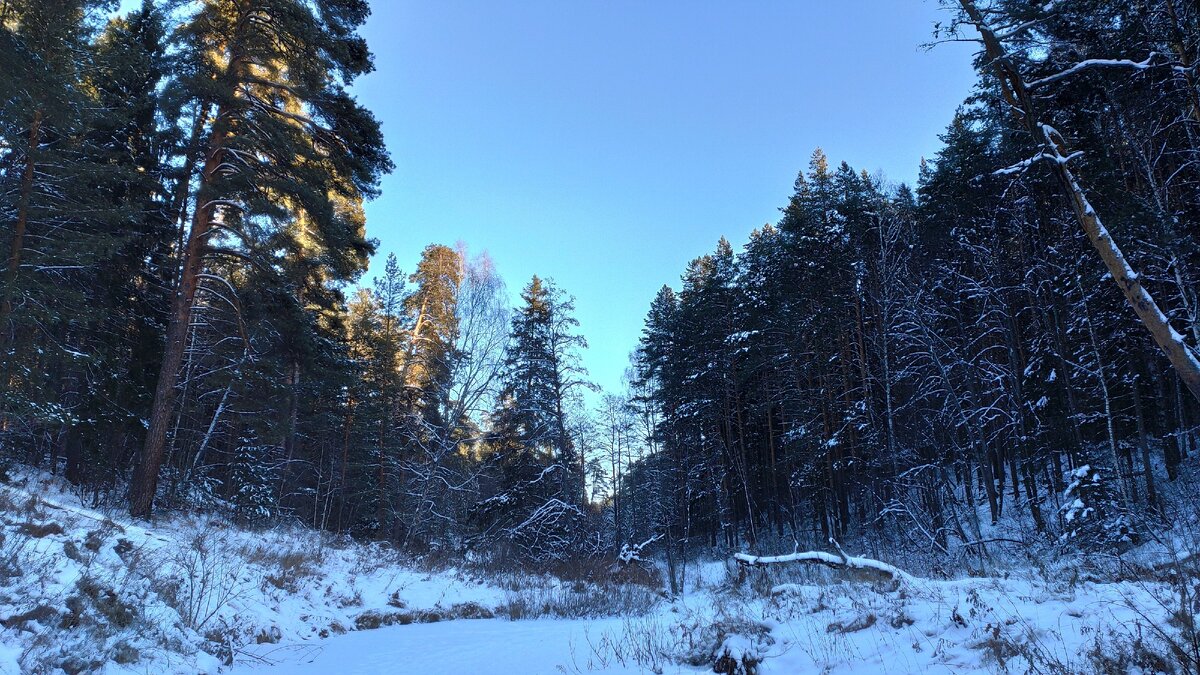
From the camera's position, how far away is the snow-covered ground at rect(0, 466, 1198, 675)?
445cm

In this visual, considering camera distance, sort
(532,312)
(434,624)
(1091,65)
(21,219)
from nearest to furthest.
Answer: (1091,65), (21,219), (434,624), (532,312)

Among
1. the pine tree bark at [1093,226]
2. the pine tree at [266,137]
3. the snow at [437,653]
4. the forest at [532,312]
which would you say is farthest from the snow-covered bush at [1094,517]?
the pine tree at [266,137]

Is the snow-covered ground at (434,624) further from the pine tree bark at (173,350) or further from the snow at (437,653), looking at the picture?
the pine tree bark at (173,350)

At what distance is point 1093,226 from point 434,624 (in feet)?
46.2

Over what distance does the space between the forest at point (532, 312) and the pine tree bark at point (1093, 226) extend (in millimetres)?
62

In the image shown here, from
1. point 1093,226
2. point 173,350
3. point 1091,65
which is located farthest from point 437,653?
point 1091,65

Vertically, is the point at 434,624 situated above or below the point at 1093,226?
below

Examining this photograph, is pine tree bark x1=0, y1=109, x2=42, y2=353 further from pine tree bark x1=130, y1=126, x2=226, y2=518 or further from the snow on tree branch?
the snow on tree branch

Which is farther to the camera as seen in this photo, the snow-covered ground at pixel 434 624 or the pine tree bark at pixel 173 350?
the pine tree bark at pixel 173 350

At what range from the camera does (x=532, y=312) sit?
84.0ft

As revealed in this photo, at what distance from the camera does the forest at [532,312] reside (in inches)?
401

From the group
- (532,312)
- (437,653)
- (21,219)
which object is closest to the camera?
(437,653)

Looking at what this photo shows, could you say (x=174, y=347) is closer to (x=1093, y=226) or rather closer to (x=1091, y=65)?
(x=1093, y=226)

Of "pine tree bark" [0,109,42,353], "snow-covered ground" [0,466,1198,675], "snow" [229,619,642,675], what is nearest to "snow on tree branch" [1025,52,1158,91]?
"snow-covered ground" [0,466,1198,675]
